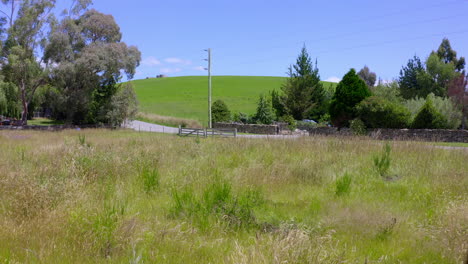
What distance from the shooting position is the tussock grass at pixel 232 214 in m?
3.84

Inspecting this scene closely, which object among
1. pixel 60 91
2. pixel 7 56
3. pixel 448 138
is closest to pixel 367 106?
pixel 448 138

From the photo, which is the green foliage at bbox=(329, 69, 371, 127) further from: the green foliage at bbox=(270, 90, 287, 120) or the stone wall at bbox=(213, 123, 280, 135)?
the green foliage at bbox=(270, 90, 287, 120)

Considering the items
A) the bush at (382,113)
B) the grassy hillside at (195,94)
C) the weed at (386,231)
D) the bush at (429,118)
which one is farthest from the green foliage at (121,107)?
the weed at (386,231)

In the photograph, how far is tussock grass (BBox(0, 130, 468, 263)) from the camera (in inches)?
151

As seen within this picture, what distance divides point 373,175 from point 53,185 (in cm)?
659

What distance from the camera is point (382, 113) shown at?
26.5 meters

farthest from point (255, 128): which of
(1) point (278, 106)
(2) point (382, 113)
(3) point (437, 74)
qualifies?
(3) point (437, 74)

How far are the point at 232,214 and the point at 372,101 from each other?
24.2 meters

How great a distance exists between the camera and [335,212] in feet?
17.5

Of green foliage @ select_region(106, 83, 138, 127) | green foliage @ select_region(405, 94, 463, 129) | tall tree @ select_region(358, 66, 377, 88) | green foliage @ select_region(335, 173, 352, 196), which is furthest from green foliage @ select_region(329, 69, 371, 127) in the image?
tall tree @ select_region(358, 66, 377, 88)

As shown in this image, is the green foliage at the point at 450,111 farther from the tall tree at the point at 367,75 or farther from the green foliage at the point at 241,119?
the tall tree at the point at 367,75

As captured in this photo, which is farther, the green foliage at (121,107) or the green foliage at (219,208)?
the green foliage at (121,107)

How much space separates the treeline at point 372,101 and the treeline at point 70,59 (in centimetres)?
1244

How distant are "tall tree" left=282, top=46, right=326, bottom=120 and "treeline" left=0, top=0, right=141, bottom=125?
62.7 feet
